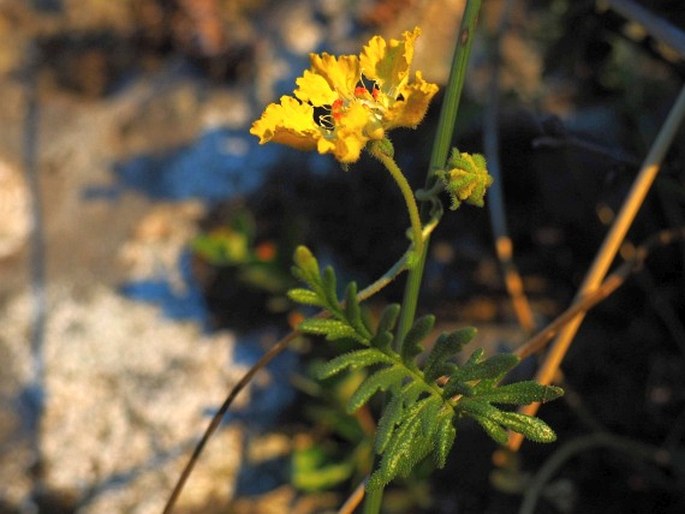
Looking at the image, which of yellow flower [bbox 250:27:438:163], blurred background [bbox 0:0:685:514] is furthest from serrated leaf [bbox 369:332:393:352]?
blurred background [bbox 0:0:685:514]

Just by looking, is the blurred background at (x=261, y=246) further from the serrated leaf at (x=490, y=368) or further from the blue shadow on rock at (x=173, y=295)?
the serrated leaf at (x=490, y=368)

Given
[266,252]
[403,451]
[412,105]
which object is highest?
[266,252]

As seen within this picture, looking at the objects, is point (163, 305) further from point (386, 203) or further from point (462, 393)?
point (462, 393)

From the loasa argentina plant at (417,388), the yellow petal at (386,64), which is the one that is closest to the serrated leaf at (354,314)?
the loasa argentina plant at (417,388)

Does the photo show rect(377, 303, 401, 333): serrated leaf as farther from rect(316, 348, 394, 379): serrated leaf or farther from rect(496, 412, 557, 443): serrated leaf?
rect(496, 412, 557, 443): serrated leaf

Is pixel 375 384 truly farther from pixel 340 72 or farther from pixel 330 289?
pixel 340 72

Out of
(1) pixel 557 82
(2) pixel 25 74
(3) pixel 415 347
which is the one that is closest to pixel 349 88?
(3) pixel 415 347

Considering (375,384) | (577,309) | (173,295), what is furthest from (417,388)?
(173,295)
